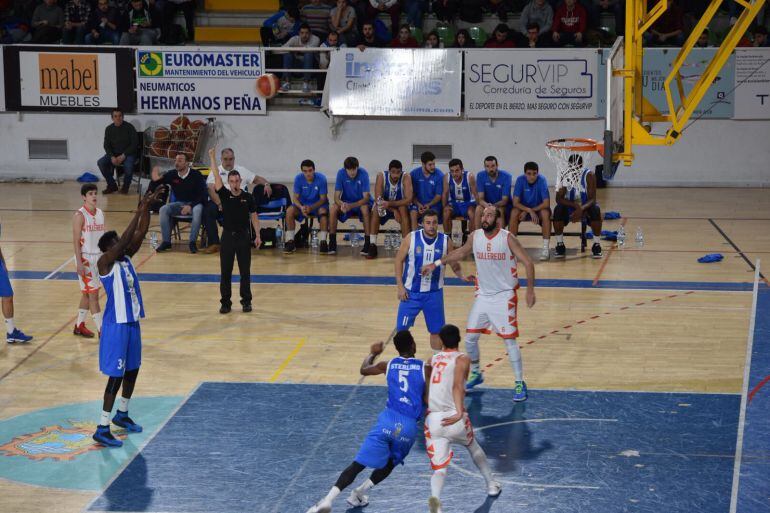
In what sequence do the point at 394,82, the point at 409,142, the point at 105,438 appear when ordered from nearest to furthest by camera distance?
the point at 105,438
the point at 394,82
the point at 409,142

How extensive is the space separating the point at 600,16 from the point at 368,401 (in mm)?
17340

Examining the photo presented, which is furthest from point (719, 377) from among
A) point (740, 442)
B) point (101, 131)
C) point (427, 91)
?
point (101, 131)

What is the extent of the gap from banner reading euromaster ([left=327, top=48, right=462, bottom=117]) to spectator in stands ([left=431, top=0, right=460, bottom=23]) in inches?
78.9

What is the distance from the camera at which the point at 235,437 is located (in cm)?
962

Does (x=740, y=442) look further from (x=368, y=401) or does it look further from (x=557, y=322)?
(x=557, y=322)

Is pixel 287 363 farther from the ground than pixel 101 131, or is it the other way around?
pixel 101 131

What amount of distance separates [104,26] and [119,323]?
58.5ft

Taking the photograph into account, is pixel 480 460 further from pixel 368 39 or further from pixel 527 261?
pixel 368 39

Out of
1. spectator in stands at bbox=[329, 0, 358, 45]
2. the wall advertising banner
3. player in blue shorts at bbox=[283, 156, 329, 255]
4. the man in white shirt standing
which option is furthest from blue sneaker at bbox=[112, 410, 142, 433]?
the wall advertising banner

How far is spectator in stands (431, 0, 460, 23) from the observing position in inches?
1008

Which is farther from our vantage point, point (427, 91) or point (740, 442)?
point (427, 91)

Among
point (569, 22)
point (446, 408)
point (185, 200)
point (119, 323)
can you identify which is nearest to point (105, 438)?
point (119, 323)

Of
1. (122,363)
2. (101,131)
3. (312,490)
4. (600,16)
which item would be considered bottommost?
(312,490)

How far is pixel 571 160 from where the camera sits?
18.6 meters
